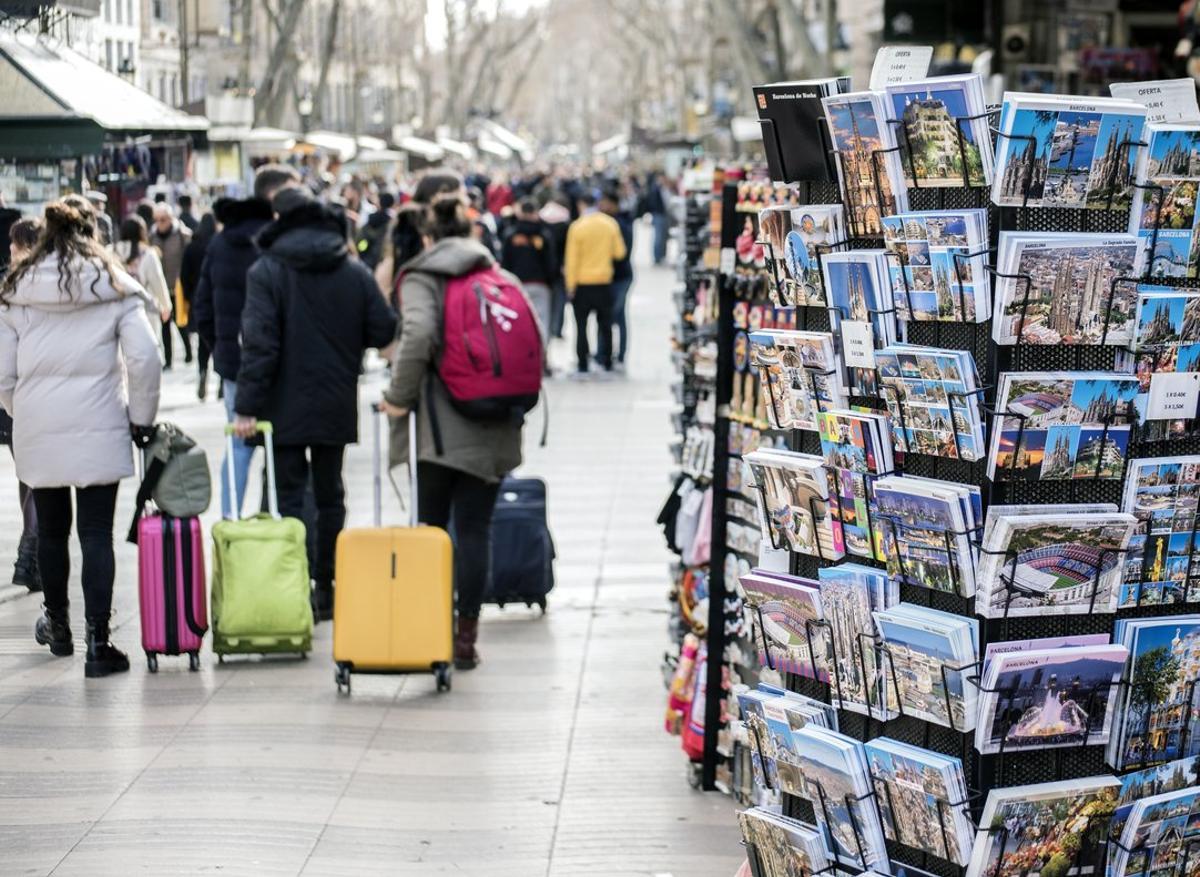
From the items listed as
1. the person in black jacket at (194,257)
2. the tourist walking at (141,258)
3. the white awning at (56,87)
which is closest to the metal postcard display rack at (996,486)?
the white awning at (56,87)

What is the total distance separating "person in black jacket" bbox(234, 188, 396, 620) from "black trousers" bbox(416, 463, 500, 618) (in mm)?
757

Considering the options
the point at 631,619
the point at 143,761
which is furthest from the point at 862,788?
the point at 631,619

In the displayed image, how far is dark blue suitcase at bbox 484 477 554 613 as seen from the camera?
9.77m

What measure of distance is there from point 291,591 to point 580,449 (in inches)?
290

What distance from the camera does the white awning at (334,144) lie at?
117 feet

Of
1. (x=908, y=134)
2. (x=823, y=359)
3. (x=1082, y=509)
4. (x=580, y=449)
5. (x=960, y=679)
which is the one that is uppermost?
(x=908, y=134)

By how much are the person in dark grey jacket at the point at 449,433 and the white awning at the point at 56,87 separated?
280cm

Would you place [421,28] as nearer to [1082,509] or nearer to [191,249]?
[191,249]

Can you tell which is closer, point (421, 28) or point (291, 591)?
point (291, 591)

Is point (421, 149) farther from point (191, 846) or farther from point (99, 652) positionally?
point (191, 846)

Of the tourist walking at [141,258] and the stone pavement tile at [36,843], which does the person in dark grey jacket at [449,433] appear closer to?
the stone pavement tile at [36,843]

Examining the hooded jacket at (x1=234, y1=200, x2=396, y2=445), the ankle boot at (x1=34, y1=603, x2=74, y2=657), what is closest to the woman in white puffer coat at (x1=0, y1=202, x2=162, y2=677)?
the ankle boot at (x1=34, y1=603, x2=74, y2=657)

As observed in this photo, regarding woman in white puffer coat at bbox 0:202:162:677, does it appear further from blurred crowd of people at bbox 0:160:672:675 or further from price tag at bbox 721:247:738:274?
price tag at bbox 721:247:738:274

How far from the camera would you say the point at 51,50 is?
35.6ft
